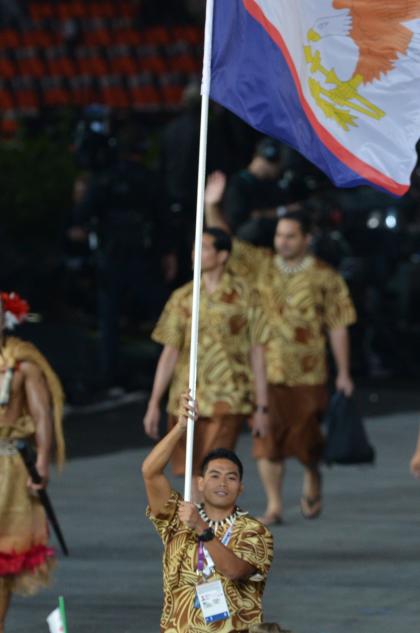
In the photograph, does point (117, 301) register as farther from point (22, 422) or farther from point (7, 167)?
point (22, 422)

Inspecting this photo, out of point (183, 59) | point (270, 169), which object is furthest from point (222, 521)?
point (183, 59)

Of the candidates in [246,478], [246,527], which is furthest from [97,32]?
[246,527]

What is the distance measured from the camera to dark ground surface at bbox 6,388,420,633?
9.51 meters

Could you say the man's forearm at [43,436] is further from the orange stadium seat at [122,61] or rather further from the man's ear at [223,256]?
the orange stadium seat at [122,61]

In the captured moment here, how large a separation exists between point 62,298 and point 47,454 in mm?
9695

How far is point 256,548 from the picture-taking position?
301 inches

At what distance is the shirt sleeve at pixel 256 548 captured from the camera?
7621mm

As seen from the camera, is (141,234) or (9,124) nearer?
(141,234)

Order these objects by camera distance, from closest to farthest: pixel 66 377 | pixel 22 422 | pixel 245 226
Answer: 1. pixel 22 422
2. pixel 245 226
3. pixel 66 377

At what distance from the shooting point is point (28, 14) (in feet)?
77.6

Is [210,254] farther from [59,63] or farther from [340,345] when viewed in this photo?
[59,63]

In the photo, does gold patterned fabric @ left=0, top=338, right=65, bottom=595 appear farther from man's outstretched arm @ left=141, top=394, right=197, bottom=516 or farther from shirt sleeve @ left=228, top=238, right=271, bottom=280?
shirt sleeve @ left=228, top=238, right=271, bottom=280

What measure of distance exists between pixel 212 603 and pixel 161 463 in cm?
52

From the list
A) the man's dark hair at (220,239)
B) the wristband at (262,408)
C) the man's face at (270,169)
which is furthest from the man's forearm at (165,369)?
the man's face at (270,169)
